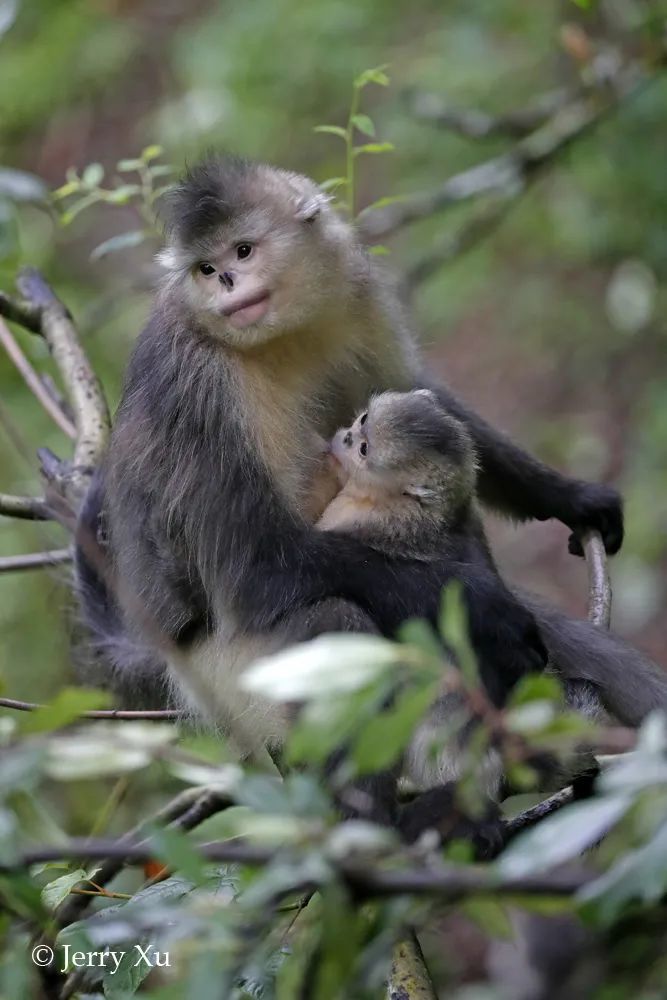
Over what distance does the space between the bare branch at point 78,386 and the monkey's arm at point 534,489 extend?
3.15 ft

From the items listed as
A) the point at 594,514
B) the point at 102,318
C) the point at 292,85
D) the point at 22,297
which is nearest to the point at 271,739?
the point at 594,514

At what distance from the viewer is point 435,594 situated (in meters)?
2.98

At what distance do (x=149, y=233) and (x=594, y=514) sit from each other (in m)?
1.52

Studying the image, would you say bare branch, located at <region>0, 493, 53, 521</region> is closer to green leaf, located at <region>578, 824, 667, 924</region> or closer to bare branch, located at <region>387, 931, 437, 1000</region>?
bare branch, located at <region>387, 931, 437, 1000</region>

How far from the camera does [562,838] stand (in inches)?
48.9

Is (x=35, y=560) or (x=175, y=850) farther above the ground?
(x=175, y=850)

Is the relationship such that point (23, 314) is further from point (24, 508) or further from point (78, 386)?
point (24, 508)

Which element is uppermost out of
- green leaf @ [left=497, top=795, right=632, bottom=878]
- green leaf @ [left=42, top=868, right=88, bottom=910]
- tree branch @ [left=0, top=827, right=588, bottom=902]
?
tree branch @ [left=0, top=827, right=588, bottom=902]

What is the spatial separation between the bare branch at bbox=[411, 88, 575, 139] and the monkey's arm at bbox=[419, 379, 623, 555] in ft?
5.24

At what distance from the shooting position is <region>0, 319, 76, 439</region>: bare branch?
3754mm

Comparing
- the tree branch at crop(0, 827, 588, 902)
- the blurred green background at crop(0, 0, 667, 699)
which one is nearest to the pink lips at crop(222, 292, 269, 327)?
the blurred green background at crop(0, 0, 667, 699)

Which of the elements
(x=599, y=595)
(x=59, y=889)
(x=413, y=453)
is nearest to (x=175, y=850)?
(x=59, y=889)

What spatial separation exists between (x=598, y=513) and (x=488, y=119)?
2.05 meters

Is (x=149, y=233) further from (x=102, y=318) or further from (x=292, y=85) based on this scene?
(x=292, y=85)
